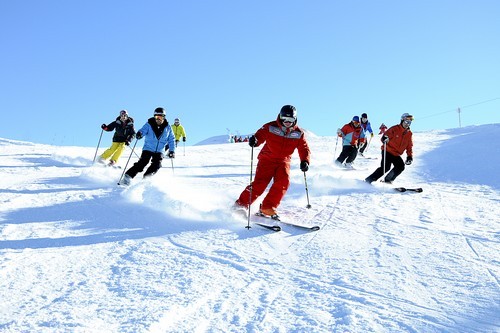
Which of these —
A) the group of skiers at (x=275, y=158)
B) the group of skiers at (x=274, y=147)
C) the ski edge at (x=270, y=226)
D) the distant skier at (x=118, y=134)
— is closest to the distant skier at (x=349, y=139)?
the group of skiers at (x=274, y=147)

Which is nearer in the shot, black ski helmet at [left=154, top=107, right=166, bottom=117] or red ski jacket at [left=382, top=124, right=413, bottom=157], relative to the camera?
black ski helmet at [left=154, top=107, right=166, bottom=117]

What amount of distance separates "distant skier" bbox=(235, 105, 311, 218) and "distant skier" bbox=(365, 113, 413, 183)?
3.70 meters

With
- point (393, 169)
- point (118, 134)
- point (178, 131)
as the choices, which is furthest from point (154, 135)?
point (178, 131)

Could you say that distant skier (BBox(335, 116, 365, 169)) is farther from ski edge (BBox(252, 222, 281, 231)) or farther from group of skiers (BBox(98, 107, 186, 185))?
ski edge (BBox(252, 222, 281, 231))

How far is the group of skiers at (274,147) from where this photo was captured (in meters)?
6.14

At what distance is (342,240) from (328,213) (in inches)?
61.4

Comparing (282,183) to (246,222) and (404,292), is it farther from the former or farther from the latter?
(404,292)

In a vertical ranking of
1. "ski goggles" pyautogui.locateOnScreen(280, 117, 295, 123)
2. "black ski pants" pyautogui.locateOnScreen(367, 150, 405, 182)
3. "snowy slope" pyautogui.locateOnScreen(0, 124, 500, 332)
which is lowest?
"snowy slope" pyautogui.locateOnScreen(0, 124, 500, 332)

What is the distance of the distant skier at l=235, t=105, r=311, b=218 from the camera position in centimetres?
608

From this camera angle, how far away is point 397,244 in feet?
15.4

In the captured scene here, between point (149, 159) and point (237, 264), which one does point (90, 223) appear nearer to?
point (237, 264)

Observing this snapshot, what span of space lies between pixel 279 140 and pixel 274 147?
Answer: 14cm

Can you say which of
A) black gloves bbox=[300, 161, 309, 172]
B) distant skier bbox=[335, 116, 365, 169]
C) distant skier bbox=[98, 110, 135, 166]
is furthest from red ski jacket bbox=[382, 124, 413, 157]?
distant skier bbox=[98, 110, 135, 166]

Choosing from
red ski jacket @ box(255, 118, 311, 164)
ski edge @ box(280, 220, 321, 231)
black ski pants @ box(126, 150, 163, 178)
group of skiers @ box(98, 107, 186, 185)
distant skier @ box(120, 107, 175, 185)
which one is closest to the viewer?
ski edge @ box(280, 220, 321, 231)
